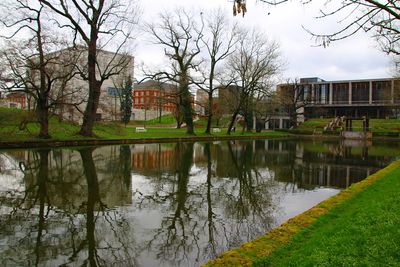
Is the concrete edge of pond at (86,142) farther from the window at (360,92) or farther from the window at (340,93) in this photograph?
the window at (360,92)

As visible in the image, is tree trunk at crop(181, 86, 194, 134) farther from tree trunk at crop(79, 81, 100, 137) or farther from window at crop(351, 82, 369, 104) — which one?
window at crop(351, 82, 369, 104)

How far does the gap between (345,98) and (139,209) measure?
81.1 meters

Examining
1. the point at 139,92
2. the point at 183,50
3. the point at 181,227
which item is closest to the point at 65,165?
the point at 181,227

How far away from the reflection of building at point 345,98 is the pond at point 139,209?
6244 centimetres

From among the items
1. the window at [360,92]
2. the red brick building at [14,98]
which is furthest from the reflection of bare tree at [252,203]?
the window at [360,92]

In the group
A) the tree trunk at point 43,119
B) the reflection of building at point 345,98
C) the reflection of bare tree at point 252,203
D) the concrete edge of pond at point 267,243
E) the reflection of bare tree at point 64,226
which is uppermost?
the reflection of building at point 345,98

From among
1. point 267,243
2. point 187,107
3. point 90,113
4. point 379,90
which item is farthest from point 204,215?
point 379,90

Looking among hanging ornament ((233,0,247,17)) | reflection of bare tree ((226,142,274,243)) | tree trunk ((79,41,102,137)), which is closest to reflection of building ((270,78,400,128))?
tree trunk ((79,41,102,137))

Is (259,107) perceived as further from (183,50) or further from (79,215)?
(79,215)

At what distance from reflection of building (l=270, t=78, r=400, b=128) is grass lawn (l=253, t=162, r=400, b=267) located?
67260 mm

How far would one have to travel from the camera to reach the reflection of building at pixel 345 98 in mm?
74688

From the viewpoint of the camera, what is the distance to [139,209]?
7398 millimetres

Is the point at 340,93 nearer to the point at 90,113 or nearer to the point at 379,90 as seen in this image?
the point at 379,90

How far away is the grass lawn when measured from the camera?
3781mm
